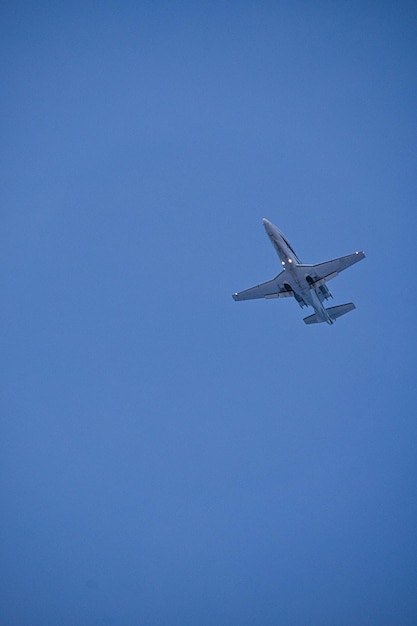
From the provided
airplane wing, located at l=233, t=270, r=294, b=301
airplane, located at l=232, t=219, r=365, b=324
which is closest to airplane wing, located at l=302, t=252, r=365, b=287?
airplane, located at l=232, t=219, r=365, b=324

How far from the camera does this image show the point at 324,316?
58.3 meters

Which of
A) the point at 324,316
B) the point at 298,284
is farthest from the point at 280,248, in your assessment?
the point at 324,316

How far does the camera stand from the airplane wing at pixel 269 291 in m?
56.8

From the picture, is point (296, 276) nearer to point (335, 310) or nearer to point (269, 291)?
point (269, 291)

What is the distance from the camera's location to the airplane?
53.0 metres

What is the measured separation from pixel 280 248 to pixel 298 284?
15.8ft

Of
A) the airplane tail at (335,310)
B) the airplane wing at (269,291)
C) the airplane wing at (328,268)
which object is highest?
the airplane wing at (269,291)

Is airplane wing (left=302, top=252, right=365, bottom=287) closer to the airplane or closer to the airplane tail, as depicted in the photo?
the airplane

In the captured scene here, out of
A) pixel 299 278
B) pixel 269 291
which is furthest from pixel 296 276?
pixel 269 291

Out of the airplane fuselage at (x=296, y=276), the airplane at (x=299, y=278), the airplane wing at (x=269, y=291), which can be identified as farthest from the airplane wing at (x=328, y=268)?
the airplane wing at (x=269, y=291)

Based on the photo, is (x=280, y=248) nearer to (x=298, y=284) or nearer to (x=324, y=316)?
(x=298, y=284)

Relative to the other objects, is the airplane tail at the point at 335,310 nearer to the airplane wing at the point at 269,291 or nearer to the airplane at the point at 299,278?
the airplane at the point at 299,278

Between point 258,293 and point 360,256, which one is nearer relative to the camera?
point 360,256

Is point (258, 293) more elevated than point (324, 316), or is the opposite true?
point (258, 293)
